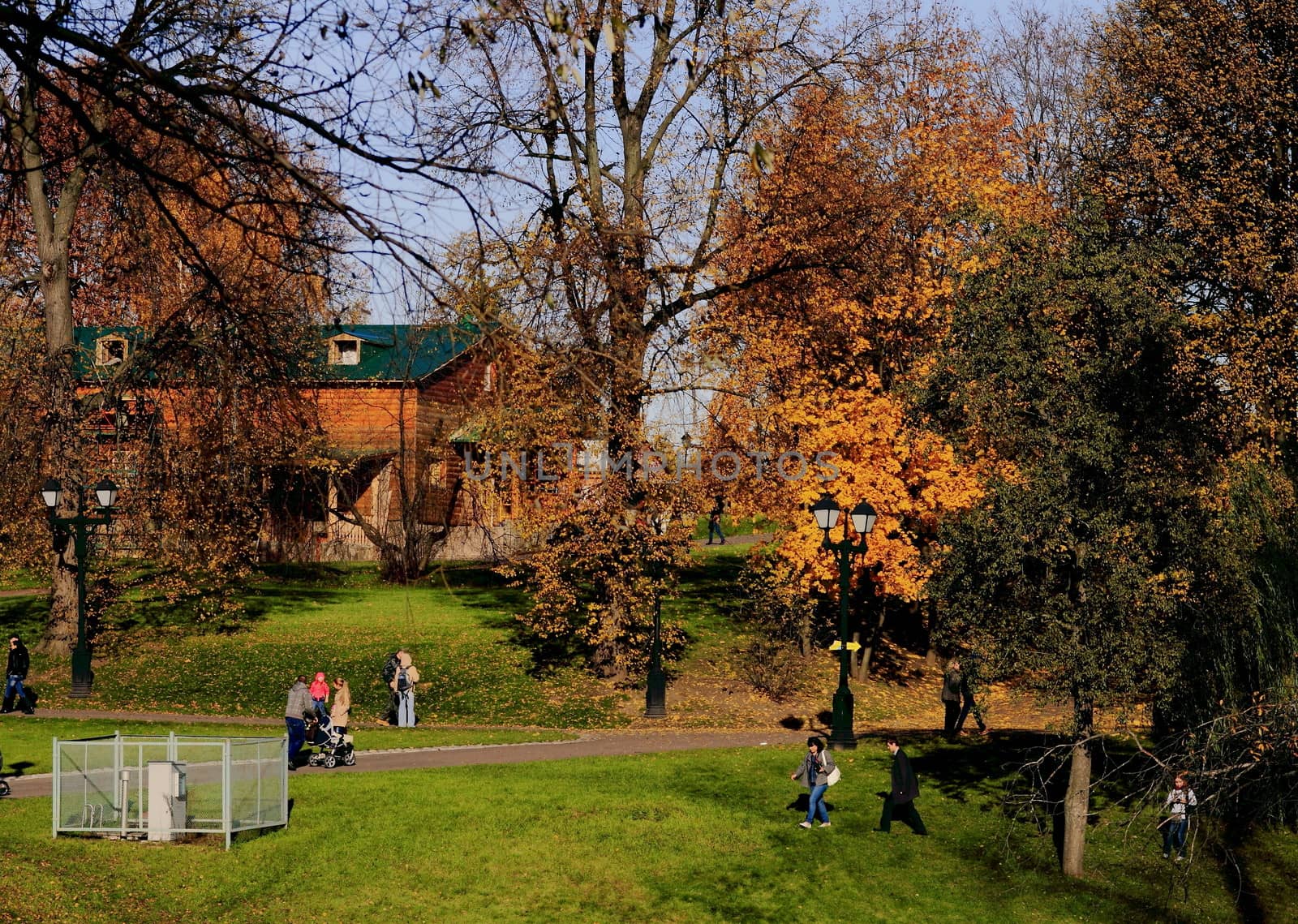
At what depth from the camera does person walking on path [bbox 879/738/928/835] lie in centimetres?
1931

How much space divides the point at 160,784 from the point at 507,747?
9101 mm

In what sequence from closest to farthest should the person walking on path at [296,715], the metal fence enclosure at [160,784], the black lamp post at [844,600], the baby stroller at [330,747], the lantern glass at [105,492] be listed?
the metal fence enclosure at [160,784], the baby stroller at [330,747], the person walking on path at [296,715], the black lamp post at [844,600], the lantern glass at [105,492]

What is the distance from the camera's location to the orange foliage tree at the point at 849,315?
31703 millimetres

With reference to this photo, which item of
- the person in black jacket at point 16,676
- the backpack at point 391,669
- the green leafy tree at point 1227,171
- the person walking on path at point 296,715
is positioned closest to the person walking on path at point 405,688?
the backpack at point 391,669

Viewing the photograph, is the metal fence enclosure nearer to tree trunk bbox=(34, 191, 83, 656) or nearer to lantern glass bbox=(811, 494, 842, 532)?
lantern glass bbox=(811, 494, 842, 532)

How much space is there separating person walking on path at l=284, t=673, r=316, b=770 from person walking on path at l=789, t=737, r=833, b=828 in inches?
344

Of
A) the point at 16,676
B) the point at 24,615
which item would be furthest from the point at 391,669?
the point at 24,615

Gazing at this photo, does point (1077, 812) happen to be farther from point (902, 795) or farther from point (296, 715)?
point (296, 715)

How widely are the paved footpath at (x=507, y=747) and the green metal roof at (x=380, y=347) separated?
6924mm

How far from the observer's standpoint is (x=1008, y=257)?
20.1 m

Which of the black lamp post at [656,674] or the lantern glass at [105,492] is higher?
the lantern glass at [105,492]

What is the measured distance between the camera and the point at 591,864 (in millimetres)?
17609

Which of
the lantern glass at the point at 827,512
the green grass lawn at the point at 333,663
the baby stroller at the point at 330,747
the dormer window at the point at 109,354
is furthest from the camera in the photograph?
the dormer window at the point at 109,354

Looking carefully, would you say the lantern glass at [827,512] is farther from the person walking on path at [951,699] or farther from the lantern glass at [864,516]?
the person walking on path at [951,699]
